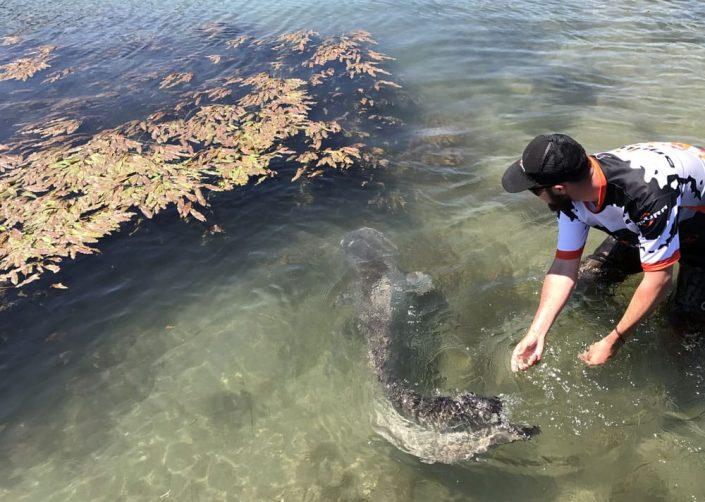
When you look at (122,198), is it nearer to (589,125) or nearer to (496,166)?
(496,166)

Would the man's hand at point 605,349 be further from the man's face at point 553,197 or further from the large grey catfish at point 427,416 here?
the man's face at point 553,197

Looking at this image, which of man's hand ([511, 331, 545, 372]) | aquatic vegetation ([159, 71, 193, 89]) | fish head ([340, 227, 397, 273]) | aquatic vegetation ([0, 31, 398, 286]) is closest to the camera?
man's hand ([511, 331, 545, 372])

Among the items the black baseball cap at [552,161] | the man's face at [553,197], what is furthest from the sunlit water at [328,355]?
the black baseball cap at [552,161]

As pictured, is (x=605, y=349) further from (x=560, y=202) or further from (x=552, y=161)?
(x=552, y=161)

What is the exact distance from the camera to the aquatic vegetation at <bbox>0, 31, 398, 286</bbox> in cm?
759

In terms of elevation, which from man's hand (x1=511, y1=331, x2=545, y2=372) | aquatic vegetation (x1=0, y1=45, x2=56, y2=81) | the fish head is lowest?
the fish head

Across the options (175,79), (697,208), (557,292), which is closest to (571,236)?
(557,292)

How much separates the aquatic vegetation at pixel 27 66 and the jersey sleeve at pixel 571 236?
1788 centimetres

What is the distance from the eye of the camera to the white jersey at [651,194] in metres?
3.34

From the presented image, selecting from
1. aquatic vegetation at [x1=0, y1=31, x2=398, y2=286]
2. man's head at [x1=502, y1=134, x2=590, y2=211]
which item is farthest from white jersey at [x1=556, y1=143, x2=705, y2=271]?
aquatic vegetation at [x1=0, y1=31, x2=398, y2=286]

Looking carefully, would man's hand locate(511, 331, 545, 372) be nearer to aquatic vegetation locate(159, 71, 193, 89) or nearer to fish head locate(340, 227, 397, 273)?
fish head locate(340, 227, 397, 273)

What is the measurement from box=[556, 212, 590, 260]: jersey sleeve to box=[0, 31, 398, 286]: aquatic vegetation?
569cm

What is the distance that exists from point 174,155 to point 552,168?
844cm

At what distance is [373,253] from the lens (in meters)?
7.17
